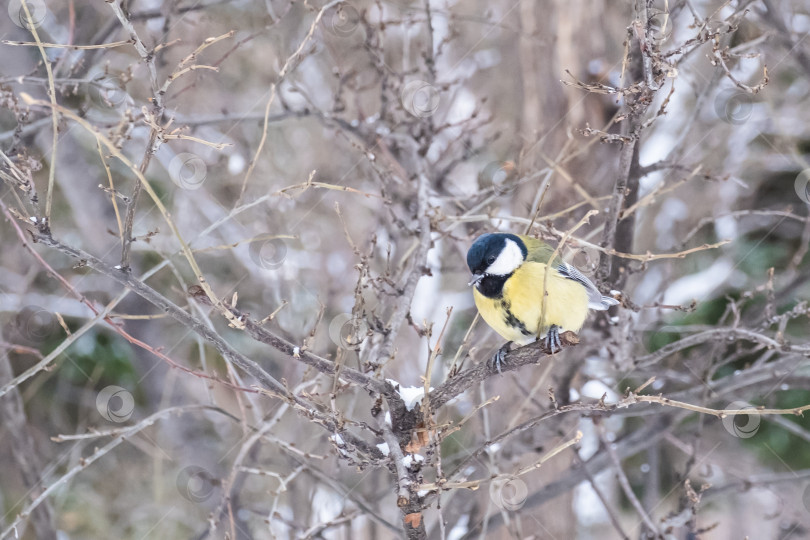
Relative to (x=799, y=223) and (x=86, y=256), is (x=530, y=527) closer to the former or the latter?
(x=799, y=223)

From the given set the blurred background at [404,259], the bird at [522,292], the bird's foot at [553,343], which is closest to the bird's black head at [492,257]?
the bird at [522,292]

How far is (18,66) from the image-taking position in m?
5.01

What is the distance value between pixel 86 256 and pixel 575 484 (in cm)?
338

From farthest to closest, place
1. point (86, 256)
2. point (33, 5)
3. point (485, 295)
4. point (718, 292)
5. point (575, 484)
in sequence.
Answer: point (718, 292), point (575, 484), point (33, 5), point (485, 295), point (86, 256)

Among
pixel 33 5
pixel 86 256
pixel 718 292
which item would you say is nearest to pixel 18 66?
pixel 33 5

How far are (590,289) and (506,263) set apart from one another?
408mm

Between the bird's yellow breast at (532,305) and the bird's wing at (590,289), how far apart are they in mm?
32

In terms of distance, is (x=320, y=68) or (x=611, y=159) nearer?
(x=611, y=159)

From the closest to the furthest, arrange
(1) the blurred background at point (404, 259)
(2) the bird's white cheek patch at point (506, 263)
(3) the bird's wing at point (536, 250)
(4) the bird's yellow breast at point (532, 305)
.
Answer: (4) the bird's yellow breast at point (532, 305) < (2) the bird's white cheek patch at point (506, 263) < (3) the bird's wing at point (536, 250) < (1) the blurred background at point (404, 259)

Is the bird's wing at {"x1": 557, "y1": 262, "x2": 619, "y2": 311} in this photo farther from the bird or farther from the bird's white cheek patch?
the bird's white cheek patch

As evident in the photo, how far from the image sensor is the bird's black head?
307 centimetres

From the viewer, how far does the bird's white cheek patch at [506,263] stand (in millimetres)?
3068

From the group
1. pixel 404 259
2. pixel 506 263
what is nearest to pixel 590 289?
pixel 506 263

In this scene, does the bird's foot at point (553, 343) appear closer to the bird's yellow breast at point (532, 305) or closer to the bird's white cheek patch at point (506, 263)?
the bird's yellow breast at point (532, 305)
